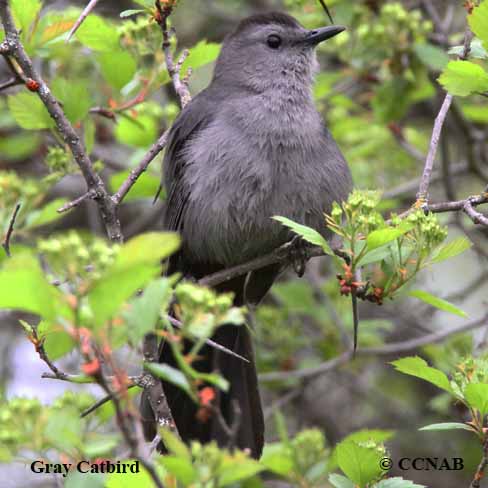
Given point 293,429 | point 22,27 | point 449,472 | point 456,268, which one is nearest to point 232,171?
point 22,27

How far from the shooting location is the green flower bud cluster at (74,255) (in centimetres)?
197

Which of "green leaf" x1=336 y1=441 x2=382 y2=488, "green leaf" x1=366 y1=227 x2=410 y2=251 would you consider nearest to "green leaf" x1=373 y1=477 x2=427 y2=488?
"green leaf" x1=336 y1=441 x2=382 y2=488

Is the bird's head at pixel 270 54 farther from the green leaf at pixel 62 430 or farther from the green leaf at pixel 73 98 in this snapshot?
the green leaf at pixel 62 430

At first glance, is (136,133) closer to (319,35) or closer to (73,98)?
(73,98)

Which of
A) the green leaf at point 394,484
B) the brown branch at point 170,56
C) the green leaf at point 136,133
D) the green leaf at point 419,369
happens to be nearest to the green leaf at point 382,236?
the green leaf at point 419,369

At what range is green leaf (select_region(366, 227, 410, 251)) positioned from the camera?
2744mm

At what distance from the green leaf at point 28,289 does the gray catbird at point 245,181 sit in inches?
77.9

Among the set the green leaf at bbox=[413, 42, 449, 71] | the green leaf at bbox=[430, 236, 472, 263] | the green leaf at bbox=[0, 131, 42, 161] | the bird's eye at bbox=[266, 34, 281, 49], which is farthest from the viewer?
the green leaf at bbox=[0, 131, 42, 161]

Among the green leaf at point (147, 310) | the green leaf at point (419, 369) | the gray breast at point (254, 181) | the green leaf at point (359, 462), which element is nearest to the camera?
the green leaf at point (147, 310)

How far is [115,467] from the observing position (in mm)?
2523

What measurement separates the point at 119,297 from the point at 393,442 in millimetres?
4832

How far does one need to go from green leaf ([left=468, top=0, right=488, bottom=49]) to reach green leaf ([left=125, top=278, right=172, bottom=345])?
1.55 m

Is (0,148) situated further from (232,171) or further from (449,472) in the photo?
(449,472)

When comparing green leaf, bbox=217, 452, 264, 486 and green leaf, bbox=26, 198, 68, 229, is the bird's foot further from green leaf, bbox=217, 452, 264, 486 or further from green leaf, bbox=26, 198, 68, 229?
green leaf, bbox=217, 452, 264, 486
